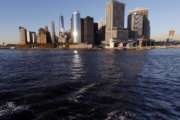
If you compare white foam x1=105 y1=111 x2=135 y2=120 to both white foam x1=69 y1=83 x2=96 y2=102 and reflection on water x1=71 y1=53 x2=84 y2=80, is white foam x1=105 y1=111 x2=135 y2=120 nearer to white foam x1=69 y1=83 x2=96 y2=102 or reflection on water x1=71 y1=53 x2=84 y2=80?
white foam x1=69 y1=83 x2=96 y2=102

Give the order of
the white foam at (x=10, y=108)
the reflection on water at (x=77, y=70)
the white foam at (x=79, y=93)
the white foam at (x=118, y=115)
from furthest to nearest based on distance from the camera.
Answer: the reflection on water at (x=77, y=70), the white foam at (x=79, y=93), the white foam at (x=10, y=108), the white foam at (x=118, y=115)

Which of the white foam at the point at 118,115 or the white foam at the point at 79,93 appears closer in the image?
the white foam at the point at 118,115

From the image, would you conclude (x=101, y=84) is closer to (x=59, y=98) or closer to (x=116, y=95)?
(x=116, y=95)

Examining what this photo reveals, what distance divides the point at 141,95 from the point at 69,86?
13.1m

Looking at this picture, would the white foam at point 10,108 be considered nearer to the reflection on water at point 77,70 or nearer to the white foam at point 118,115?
the white foam at point 118,115

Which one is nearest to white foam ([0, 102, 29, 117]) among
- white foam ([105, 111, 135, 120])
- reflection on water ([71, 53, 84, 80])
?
white foam ([105, 111, 135, 120])

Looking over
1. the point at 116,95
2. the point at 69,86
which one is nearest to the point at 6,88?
the point at 69,86

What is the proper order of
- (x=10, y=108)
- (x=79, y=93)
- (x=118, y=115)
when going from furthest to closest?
(x=79, y=93)
(x=10, y=108)
(x=118, y=115)

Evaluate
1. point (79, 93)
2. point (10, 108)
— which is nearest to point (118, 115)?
point (79, 93)

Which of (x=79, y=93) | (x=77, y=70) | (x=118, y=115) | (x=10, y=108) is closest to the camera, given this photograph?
(x=118, y=115)

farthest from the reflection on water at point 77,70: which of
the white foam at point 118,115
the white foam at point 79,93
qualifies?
the white foam at point 118,115

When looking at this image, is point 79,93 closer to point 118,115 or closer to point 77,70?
point 118,115

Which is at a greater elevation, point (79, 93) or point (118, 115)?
point (79, 93)

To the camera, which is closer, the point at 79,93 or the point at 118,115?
the point at 118,115
